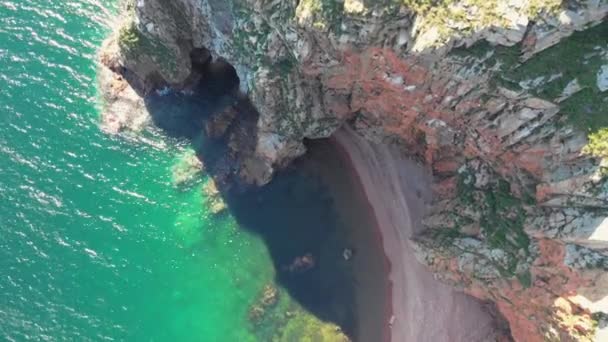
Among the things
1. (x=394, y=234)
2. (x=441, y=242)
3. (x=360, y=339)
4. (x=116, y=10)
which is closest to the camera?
(x=441, y=242)

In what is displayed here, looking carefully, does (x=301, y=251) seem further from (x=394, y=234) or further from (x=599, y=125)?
(x=599, y=125)

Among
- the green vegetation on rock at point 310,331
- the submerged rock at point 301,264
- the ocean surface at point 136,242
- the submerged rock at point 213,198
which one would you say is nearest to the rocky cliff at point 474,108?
the submerged rock at point 213,198

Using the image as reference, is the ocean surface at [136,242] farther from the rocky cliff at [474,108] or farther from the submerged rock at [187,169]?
the rocky cliff at [474,108]

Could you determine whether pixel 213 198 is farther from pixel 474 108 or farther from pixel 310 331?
pixel 474 108

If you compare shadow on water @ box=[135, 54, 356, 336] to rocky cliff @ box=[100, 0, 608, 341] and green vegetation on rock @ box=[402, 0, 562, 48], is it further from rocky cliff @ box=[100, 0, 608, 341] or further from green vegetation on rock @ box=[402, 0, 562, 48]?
green vegetation on rock @ box=[402, 0, 562, 48]

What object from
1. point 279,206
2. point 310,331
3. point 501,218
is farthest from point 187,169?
point 501,218

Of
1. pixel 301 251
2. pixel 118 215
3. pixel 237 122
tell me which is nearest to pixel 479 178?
pixel 301 251

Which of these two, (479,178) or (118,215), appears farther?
(118,215)
